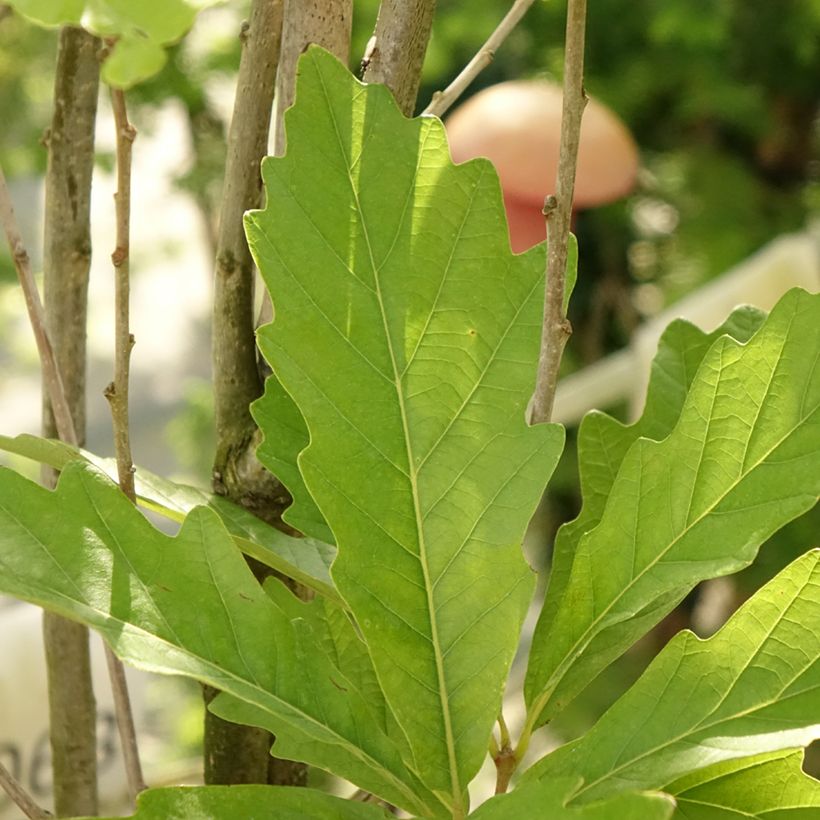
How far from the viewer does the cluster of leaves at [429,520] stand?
7.5 inches

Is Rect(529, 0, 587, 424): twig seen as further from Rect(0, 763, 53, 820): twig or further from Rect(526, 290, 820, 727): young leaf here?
Rect(0, 763, 53, 820): twig

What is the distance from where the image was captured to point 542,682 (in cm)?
22

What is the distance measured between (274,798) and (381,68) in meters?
0.15

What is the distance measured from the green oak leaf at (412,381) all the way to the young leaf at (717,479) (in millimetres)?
20

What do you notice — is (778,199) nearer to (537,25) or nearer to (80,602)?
(537,25)

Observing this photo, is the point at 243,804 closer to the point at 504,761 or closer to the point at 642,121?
the point at 504,761

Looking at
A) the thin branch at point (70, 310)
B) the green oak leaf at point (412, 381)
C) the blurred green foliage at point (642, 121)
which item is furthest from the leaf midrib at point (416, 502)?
the blurred green foliage at point (642, 121)

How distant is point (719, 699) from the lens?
19 cm

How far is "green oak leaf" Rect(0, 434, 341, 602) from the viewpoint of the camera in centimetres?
21

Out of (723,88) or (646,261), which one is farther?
(646,261)

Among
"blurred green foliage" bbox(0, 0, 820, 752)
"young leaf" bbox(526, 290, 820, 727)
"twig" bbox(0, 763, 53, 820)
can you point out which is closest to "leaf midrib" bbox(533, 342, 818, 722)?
"young leaf" bbox(526, 290, 820, 727)

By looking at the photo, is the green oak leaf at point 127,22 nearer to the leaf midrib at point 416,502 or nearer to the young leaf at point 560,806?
the leaf midrib at point 416,502

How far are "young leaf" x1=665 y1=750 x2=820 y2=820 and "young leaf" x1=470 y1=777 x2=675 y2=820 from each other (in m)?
0.05

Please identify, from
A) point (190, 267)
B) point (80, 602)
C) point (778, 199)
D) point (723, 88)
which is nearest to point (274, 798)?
point (80, 602)
